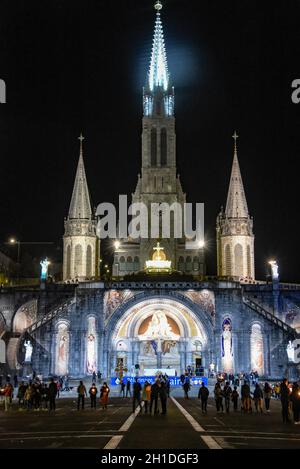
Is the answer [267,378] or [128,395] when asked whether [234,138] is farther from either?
[128,395]

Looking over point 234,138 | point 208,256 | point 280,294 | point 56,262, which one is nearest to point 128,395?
point 280,294

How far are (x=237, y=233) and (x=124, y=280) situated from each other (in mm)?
18649

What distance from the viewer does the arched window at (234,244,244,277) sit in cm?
7706

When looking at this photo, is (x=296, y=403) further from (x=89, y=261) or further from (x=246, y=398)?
(x=89, y=261)

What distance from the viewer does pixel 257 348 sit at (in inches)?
2485

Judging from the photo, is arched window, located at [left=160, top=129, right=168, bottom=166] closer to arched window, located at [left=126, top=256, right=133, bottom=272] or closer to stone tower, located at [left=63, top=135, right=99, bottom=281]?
stone tower, located at [left=63, top=135, right=99, bottom=281]

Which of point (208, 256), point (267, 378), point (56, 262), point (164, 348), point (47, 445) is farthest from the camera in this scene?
point (56, 262)

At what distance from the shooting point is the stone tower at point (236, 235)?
77688 millimetres

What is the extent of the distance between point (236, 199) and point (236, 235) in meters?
5.12

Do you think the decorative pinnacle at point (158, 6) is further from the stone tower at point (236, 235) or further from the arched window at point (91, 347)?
the arched window at point (91, 347)

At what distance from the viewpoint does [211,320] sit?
63219 mm

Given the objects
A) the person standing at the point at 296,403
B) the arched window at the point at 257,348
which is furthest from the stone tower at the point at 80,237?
the person standing at the point at 296,403

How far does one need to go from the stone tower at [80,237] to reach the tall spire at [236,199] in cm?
1795

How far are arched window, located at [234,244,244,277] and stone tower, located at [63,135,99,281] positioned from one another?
17964 millimetres
